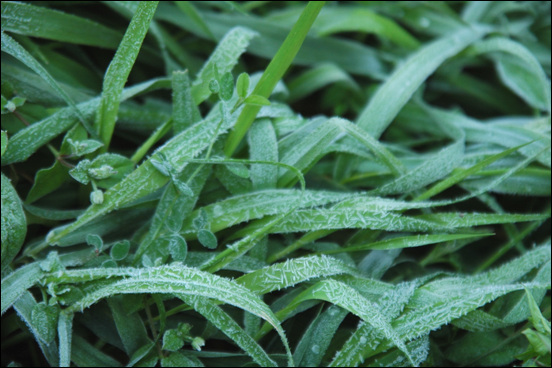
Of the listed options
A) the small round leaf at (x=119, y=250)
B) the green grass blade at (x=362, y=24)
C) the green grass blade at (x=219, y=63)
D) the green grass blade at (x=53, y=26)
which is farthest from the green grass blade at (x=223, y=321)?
the green grass blade at (x=362, y=24)

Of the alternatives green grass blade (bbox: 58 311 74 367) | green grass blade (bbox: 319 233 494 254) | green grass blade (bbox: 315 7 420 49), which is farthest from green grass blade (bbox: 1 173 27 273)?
green grass blade (bbox: 315 7 420 49)

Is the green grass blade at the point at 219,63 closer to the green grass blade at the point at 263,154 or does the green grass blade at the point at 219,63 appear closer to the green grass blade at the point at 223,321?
the green grass blade at the point at 263,154

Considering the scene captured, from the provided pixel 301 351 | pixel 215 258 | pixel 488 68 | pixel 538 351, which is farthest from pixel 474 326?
pixel 488 68

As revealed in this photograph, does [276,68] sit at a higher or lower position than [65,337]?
higher

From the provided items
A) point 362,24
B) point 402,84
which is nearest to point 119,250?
point 402,84

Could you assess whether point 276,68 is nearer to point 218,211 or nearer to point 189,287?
point 218,211

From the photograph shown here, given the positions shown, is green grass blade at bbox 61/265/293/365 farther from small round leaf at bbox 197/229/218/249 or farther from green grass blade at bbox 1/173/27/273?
green grass blade at bbox 1/173/27/273
